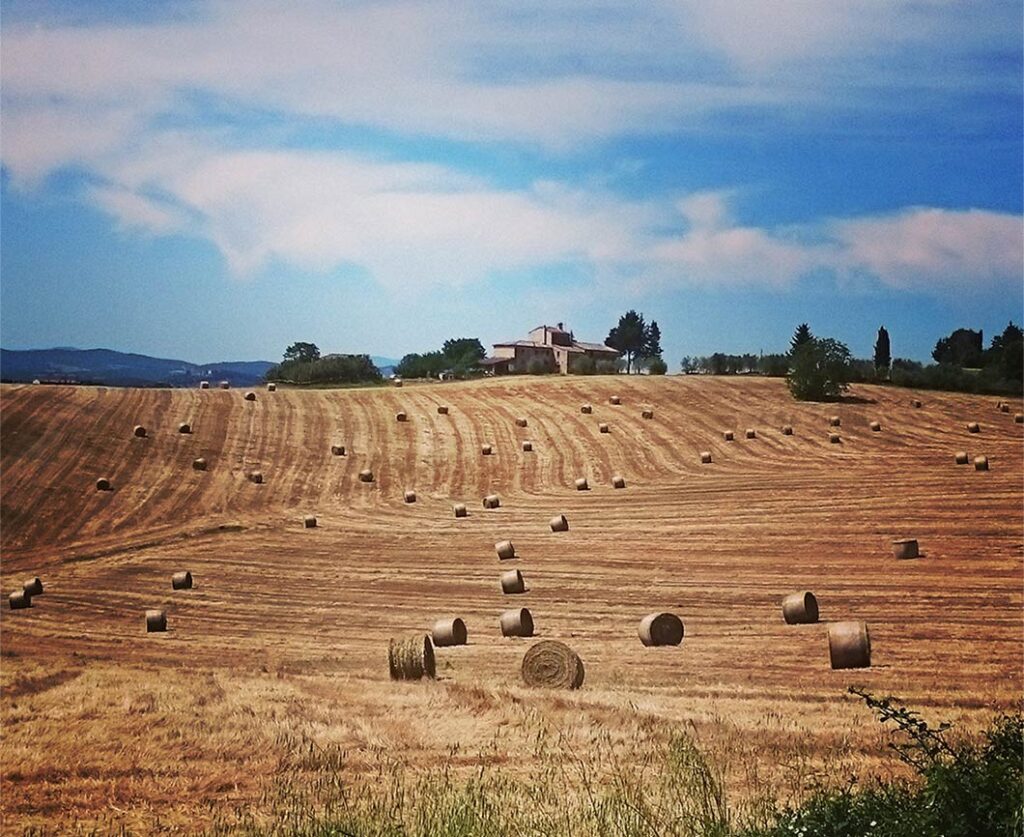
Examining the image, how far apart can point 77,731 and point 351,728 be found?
426 centimetres

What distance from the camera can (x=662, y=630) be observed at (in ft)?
67.2

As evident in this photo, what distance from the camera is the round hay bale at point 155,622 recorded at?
25000 mm

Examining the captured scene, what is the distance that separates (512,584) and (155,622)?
8.44 meters

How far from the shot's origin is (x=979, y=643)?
1906cm

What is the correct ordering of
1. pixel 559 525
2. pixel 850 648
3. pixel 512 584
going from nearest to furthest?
1. pixel 850 648
2. pixel 512 584
3. pixel 559 525

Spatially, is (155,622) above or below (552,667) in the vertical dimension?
below

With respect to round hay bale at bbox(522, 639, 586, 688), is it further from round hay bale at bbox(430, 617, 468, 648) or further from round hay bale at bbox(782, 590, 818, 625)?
round hay bale at bbox(782, 590, 818, 625)

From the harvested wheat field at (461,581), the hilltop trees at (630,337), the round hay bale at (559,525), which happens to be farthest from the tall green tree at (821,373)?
the hilltop trees at (630,337)

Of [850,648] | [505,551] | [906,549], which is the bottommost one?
[505,551]

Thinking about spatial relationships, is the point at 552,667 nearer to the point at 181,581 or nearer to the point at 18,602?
the point at 181,581

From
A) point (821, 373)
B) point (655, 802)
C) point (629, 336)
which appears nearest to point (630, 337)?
point (629, 336)

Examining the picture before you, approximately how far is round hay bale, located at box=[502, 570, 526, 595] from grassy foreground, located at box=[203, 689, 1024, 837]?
473 inches

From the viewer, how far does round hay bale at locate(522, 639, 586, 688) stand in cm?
1797

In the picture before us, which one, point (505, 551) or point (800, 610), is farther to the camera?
point (505, 551)
